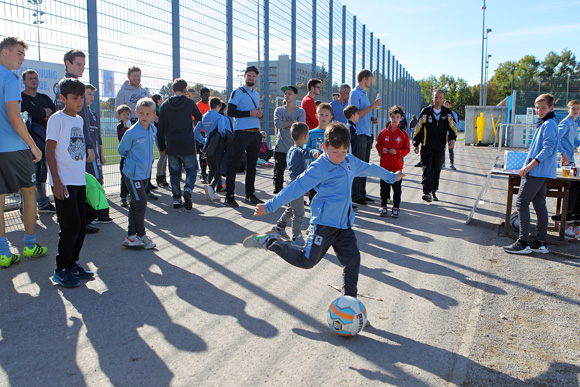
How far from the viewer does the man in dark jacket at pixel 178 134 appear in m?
7.43

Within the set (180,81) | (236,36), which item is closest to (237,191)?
(180,81)

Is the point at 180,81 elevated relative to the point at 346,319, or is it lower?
elevated

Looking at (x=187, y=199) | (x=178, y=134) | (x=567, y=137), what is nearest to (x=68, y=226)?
(x=187, y=199)

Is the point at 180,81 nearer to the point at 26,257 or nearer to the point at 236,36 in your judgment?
the point at 26,257

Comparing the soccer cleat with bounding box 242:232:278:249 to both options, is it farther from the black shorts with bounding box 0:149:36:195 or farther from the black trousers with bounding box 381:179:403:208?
the black trousers with bounding box 381:179:403:208

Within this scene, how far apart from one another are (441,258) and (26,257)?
14.9ft

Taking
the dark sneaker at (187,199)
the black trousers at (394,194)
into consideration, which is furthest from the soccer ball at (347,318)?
the dark sneaker at (187,199)

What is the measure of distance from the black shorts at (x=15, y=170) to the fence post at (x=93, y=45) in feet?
11.4

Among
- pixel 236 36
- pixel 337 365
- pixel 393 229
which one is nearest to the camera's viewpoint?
pixel 337 365

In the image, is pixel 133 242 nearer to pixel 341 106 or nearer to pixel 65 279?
pixel 65 279

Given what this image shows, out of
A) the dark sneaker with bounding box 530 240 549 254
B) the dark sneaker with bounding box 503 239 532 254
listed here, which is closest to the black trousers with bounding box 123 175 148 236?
the dark sneaker with bounding box 503 239 532 254

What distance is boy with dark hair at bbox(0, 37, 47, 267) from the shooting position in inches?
168

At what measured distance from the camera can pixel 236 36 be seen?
38.4ft

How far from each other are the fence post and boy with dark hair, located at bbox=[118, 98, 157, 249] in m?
3.04
